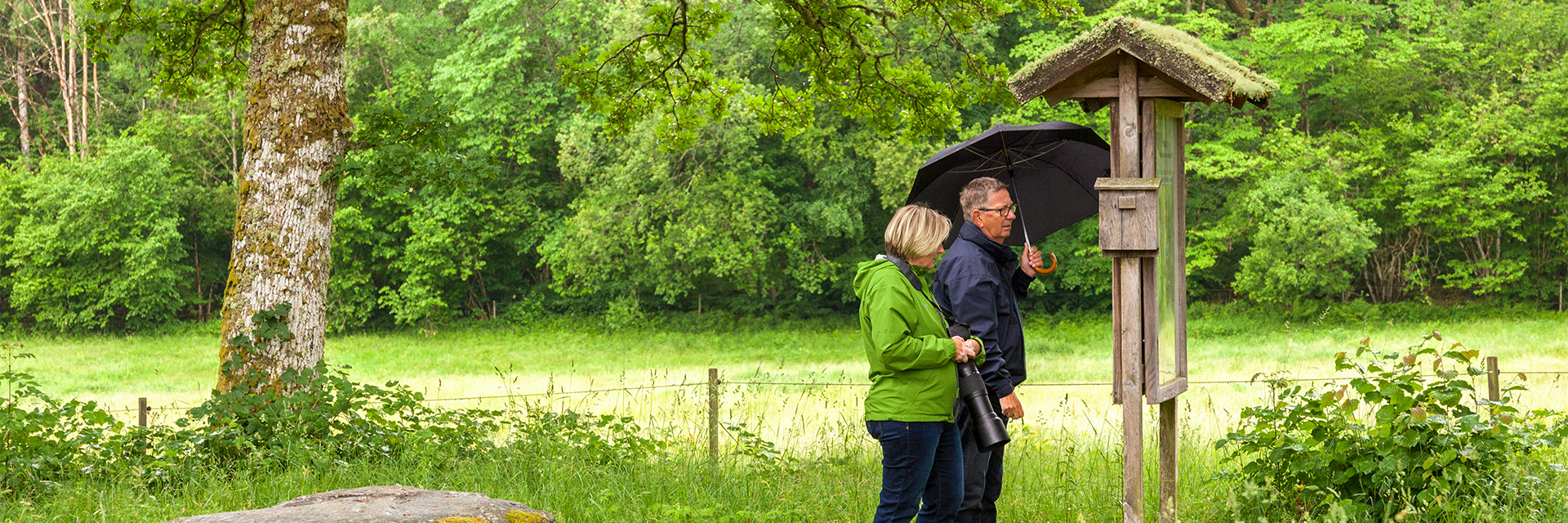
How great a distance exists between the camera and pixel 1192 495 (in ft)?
17.4

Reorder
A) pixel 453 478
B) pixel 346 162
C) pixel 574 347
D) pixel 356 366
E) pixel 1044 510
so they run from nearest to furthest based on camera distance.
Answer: pixel 1044 510 < pixel 453 478 < pixel 346 162 < pixel 356 366 < pixel 574 347

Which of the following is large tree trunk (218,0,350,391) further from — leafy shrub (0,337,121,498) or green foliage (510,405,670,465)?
green foliage (510,405,670,465)

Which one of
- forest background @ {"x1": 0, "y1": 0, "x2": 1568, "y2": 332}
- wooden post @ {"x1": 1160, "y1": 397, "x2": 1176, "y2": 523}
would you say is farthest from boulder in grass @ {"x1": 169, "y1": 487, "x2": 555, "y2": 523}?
forest background @ {"x1": 0, "y1": 0, "x2": 1568, "y2": 332}

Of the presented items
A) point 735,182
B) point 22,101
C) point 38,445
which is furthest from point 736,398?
point 22,101

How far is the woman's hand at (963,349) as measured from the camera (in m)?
3.97

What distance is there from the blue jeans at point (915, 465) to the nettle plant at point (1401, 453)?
123 cm

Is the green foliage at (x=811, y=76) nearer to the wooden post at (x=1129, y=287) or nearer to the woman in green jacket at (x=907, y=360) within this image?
the wooden post at (x=1129, y=287)

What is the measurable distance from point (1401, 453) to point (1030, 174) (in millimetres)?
2005

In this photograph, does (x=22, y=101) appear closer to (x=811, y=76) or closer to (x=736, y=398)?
(x=736, y=398)

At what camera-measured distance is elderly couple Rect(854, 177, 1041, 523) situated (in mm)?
3941

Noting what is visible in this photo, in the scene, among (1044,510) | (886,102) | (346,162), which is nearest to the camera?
(1044,510)

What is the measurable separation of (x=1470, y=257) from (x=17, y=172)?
39941mm

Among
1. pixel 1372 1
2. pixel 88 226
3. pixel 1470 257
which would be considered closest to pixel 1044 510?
pixel 1470 257

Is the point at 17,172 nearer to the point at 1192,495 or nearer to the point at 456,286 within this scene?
the point at 456,286
